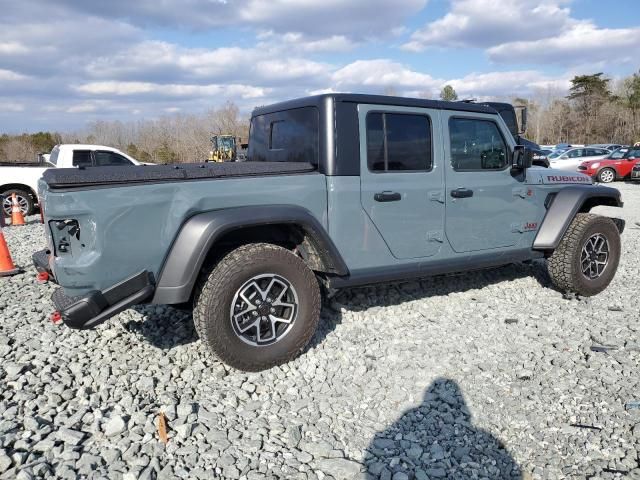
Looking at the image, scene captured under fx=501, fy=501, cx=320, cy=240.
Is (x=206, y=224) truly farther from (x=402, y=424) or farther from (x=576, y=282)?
(x=576, y=282)

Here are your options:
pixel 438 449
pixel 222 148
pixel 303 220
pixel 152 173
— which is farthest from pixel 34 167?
pixel 222 148

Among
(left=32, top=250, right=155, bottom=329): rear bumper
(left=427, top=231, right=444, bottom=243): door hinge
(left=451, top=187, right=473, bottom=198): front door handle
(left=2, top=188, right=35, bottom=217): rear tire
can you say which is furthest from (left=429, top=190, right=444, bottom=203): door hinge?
(left=2, top=188, right=35, bottom=217): rear tire

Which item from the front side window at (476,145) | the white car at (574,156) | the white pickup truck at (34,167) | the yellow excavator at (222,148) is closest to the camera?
the front side window at (476,145)

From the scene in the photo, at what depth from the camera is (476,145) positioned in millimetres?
4598

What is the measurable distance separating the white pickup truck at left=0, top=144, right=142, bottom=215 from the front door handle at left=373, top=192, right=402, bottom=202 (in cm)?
848

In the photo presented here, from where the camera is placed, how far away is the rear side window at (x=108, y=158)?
37.9ft

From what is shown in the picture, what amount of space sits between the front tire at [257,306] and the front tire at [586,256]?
9.30 ft

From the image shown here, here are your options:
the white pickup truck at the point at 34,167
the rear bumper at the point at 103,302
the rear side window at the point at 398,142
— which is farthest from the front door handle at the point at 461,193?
the white pickup truck at the point at 34,167

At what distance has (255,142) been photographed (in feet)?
16.3

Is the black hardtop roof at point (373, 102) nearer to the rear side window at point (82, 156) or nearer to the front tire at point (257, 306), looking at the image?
the front tire at point (257, 306)

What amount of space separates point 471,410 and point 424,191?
5.86 feet

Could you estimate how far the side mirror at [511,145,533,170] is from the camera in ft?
15.3

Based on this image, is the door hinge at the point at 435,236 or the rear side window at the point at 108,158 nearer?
the door hinge at the point at 435,236

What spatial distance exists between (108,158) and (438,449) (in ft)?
35.9
